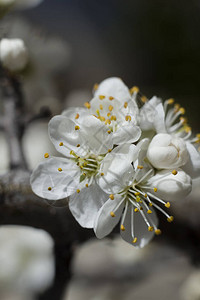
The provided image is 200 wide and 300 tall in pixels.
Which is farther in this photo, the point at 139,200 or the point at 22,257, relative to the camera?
the point at 22,257

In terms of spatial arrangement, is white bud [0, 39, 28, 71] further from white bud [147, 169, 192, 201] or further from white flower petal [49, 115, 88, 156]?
white bud [147, 169, 192, 201]

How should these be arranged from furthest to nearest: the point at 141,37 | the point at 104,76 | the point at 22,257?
the point at 104,76
the point at 141,37
the point at 22,257

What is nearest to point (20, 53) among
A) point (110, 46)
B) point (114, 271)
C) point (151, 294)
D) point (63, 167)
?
point (63, 167)

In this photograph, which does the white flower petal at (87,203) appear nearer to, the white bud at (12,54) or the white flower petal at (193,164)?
the white flower petal at (193,164)

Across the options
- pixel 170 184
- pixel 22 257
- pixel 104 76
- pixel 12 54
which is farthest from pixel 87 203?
pixel 104 76

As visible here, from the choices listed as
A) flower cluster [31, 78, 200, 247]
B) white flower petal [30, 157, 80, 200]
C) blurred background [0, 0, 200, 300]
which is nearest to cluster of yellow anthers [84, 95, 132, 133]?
flower cluster [31, 78, 200, 247]

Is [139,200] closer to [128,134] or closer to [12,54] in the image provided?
Result: [128,134]

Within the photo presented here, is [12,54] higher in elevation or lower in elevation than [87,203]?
higher

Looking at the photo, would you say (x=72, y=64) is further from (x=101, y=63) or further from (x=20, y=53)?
(x=20, y=53)
